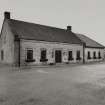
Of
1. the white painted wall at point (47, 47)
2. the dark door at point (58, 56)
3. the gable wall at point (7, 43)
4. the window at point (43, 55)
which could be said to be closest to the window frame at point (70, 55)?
the white painted wall at point (47, 47)

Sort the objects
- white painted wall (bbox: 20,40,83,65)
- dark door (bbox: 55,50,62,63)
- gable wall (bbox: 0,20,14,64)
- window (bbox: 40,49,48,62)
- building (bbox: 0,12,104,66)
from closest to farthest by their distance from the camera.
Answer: building (bbox: 0,12,104,66), white painted wall (bbox: 20,40,83,65), gable wall (bbox: 0,20,14,64), window (bbox: 40,49,48,62), dark door (bbox: 55,50,62,63)

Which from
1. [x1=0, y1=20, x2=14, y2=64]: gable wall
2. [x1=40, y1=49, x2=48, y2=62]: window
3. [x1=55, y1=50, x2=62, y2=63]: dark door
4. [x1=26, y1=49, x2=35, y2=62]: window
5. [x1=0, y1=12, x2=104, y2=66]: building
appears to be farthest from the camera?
[x1=55, y1=50, x2=62, y2=63]: dark door

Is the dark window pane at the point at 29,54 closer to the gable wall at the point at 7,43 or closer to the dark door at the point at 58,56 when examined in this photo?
the gable wall at the point at 7,43

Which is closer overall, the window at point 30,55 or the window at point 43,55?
the window at point 30,55

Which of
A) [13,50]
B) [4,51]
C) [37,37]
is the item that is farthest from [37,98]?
[4,51]

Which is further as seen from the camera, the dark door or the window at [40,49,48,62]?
the dark door

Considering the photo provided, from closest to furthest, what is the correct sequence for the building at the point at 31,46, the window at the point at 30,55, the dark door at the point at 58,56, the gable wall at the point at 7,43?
the building at the point at 31,46, the gable wall at the point at 7,43, the window at the point at 30,55, the dark door at the point at 58,56

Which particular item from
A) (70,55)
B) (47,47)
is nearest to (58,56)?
(47,47)

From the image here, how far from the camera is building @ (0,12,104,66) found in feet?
Answer: 64.8

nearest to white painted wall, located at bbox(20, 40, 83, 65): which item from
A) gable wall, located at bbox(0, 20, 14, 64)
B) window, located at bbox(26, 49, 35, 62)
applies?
window, located at bbox(26, 49, 35, 62)

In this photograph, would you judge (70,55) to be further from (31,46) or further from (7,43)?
(7,43)

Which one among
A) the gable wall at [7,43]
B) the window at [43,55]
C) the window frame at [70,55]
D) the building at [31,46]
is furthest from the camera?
the window frame at [70,55]

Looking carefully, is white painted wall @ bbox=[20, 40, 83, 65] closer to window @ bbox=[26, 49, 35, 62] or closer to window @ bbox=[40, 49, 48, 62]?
window @ bbox=[26, 49, 35, 62]

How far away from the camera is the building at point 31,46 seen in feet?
64.8
